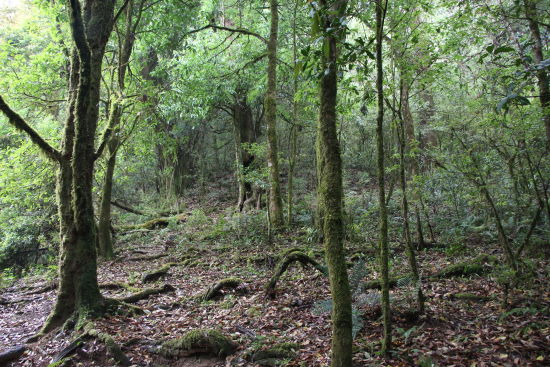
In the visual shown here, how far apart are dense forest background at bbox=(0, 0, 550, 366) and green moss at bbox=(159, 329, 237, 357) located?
0.15ft

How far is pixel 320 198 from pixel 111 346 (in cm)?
359

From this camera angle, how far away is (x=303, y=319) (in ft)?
18.0

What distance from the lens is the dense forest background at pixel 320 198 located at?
3.81 m

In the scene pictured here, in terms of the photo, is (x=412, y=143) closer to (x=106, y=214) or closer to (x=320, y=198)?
(x=320, y=198)

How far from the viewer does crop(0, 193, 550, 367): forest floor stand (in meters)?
3.96

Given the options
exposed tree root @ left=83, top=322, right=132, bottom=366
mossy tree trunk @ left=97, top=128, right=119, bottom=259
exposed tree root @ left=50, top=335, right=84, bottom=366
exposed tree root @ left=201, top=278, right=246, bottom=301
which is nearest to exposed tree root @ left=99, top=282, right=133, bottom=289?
exposed tree root @ left=201, top=278, right=246, bottom=301

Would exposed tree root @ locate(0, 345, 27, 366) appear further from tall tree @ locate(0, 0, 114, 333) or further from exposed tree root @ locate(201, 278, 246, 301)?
exposed tree root @ locate(201, 278, 246, 301)

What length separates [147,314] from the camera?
21.5ft

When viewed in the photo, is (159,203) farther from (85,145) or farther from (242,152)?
(85,145)

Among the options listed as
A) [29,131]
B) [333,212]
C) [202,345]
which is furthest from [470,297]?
[29,131]

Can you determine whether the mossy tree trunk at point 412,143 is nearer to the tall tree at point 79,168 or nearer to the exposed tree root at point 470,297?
the exposed tree root at point 470,297

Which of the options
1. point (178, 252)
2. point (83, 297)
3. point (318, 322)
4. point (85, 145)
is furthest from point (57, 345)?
point (178, 252)

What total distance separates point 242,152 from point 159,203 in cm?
661

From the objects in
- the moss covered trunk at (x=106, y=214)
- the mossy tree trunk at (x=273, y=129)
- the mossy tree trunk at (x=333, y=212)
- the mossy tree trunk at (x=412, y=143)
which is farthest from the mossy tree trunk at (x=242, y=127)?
the mossy tree trunk at (x=333, y=212)
